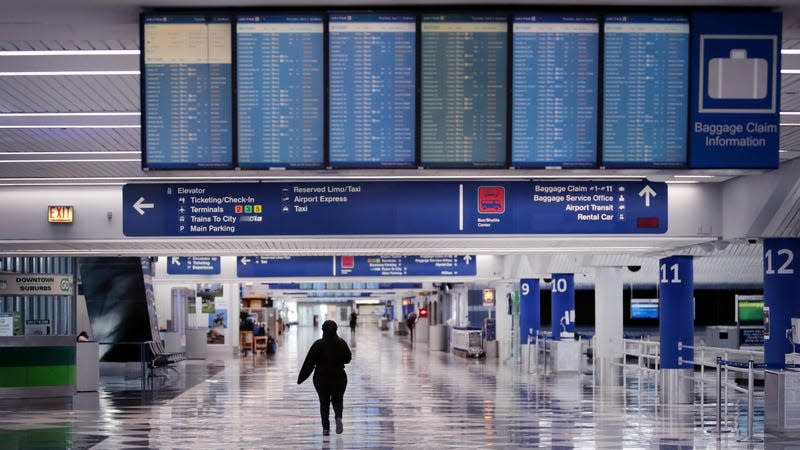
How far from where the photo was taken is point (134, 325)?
1293 inches

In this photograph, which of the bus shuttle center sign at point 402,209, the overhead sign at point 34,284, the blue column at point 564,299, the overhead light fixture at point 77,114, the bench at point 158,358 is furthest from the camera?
the blue column at point 564,299

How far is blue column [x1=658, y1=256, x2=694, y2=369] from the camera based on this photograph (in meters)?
19.1

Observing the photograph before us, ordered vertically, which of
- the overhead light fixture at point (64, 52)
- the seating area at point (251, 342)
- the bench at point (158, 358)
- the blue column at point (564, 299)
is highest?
the overhead light fixture at point (64, 52)

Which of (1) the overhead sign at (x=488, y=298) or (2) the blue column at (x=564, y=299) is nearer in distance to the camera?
(2) the blue column at (x=564, y=299)

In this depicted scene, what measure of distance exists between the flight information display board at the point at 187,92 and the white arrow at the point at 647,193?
716 centimetres

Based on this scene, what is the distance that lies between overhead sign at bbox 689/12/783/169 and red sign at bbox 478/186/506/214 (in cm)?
629

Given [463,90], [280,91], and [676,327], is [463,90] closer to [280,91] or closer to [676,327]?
[280,91]

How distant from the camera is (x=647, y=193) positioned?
13.3 metres

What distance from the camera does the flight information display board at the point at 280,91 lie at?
6.95 metres

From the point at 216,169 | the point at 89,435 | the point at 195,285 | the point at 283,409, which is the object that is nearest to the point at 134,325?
the point at 195,285

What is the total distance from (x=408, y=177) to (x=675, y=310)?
8471 mm

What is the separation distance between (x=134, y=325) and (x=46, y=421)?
16283mm

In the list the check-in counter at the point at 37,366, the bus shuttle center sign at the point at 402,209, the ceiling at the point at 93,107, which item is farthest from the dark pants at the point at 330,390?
the check-in counter at the point at 37,366

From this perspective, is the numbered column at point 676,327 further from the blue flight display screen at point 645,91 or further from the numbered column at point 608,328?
the blue flight display screen at point 645,91
